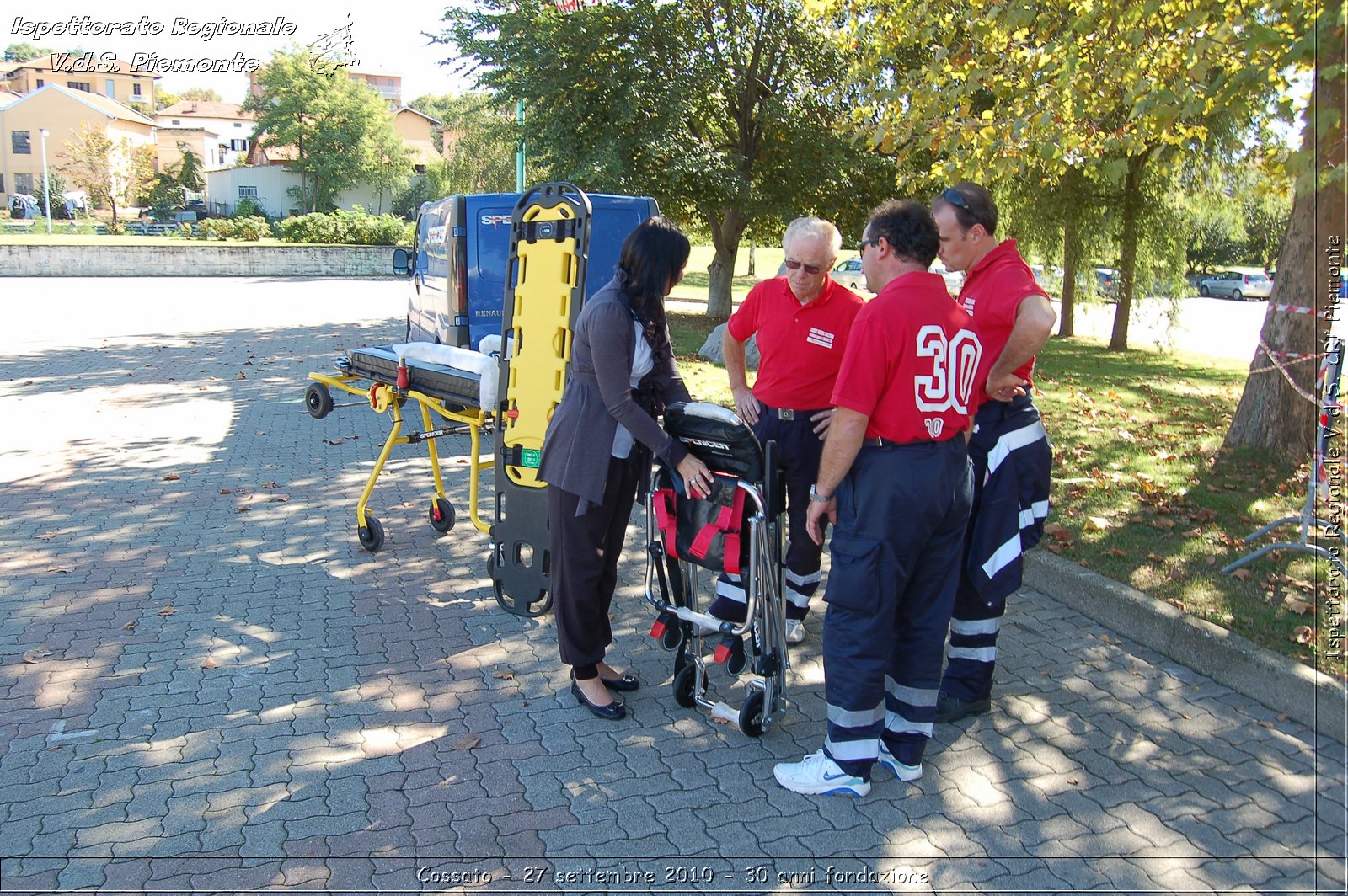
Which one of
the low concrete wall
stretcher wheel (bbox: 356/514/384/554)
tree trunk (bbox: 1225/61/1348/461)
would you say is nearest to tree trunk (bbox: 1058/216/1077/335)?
tree trunk (bbox: 1225/61/1348/461)

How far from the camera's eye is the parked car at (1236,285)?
1711 inches

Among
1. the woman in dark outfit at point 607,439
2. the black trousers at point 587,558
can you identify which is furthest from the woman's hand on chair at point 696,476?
the black trousers at point 587,558

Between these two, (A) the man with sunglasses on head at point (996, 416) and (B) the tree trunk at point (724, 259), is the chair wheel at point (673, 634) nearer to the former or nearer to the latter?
(A) the man with sunglasses on head at point (996, 416)

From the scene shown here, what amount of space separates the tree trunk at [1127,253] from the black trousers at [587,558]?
17164mm

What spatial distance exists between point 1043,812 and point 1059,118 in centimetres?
606

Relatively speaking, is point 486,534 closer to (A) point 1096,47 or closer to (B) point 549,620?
(B) point 549,620

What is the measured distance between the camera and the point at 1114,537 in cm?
660

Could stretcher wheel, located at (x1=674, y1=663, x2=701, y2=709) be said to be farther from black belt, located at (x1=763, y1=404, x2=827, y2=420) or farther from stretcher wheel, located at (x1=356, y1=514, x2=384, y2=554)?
stretcher wheel, located at (x1=356, y1=514, x2=384, y2=554)

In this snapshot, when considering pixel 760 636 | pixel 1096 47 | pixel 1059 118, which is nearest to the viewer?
pixel 760 636

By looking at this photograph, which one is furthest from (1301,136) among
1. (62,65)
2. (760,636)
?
(62,65)

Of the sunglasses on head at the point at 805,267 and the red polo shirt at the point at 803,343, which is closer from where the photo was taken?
the sunglasses on head at the point at 805,267

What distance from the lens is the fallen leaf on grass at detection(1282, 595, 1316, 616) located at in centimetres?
524

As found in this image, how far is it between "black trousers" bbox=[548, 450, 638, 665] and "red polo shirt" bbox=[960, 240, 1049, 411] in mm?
1545

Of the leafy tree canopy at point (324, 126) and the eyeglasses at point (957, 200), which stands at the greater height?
the leafy tree canopy at point (324, 126)
